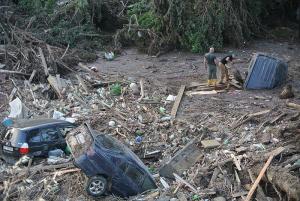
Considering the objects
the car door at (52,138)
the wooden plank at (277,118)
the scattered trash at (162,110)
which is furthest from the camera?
the scattered trash at (162,110)

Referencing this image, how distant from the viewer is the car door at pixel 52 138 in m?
13.8

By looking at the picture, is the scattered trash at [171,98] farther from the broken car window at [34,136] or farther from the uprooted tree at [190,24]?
the uprooted tree at [190,24]

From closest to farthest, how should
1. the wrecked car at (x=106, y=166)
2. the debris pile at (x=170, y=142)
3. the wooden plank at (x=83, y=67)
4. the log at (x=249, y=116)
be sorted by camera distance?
the wrecked car at (x=106, y=166) < the debris pile at (x=170, y=142) < the log at (x=249, y=116) < the wooden plank at (x=83, y=67)

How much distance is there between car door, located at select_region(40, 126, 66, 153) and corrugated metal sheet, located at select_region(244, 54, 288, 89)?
7524mm

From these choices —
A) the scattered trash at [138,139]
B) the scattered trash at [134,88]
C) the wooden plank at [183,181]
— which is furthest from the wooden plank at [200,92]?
the wooden plank at [183,181]

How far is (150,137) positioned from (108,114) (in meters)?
1.81

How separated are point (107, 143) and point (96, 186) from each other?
113 cm

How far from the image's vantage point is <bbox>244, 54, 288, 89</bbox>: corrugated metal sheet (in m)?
18.9

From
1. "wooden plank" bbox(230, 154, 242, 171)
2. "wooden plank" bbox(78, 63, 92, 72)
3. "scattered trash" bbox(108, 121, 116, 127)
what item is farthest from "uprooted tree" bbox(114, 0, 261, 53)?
"wooden plank" bbox(230, 154, 242, 171)

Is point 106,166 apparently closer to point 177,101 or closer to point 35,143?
point 35,143

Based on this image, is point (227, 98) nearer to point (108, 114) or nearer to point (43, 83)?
point (108, 114)

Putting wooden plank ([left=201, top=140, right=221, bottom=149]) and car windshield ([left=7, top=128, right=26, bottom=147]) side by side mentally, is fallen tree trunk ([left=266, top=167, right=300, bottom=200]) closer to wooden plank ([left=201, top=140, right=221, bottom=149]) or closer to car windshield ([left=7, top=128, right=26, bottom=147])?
wooden plank ([left=201, top=140, right=221, bottom=149])

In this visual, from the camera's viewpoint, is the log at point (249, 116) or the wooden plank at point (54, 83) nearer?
the log at point (249, 116)

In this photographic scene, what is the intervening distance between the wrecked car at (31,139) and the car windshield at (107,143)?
5.29ft
